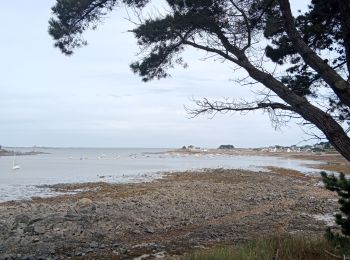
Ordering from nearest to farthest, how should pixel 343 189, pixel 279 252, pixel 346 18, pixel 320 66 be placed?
pixel 343 189, pixel 346 18, pixel 320 66, pixel 279 252

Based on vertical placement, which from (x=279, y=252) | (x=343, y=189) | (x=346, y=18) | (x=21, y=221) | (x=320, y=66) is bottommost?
(x=21, y=221)

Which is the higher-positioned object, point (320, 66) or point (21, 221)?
point (320, 66)

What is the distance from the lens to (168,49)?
7.88 m

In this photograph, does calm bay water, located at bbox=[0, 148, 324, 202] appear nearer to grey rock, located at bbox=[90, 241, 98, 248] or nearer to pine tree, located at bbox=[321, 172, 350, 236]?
grey rock, located at bbox=[90, 241, 98, 248]

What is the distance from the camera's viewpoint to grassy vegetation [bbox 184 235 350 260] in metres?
6.14

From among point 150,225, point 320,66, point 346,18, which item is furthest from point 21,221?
point 346,18

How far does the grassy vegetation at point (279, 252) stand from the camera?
614 centimetres

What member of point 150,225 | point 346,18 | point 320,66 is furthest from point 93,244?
point 346,18

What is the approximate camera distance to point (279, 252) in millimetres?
6410

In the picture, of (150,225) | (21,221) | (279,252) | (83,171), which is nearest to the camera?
(279,252)

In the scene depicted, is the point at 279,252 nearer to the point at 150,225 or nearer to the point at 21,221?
the point at 150,225

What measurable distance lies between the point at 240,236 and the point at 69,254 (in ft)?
13.5

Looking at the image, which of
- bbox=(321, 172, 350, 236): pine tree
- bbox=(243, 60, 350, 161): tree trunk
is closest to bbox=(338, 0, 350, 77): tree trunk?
bbox=(243, 60, 350, 161): tree trunk

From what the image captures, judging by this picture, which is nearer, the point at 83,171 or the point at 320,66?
the point at 320,66
